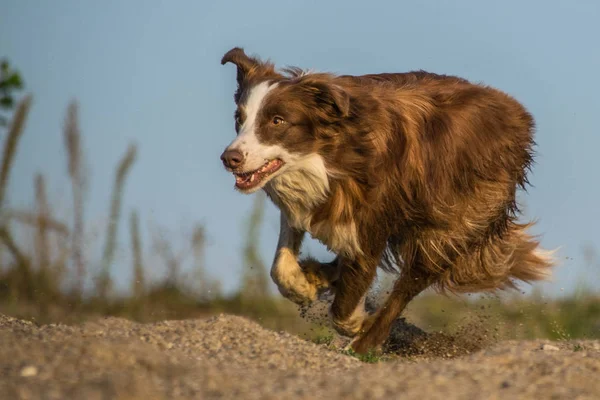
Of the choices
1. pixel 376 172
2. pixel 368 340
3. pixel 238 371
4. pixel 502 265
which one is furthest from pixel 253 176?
pixel 502 265

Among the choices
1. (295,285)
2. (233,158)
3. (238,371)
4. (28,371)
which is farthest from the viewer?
(295,285)

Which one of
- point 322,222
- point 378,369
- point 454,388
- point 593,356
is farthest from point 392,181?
point 454,388

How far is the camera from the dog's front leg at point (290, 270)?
7988mm

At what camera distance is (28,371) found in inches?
189

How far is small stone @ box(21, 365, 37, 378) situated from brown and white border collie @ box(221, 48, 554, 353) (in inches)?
99.1

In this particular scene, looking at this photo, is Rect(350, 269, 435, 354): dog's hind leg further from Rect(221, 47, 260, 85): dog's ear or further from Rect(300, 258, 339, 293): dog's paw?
Rect(221, 47, 260, 85): dog's ear

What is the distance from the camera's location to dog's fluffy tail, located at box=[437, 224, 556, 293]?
340 inches

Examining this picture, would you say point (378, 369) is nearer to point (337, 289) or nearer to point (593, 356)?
point (593, 356)

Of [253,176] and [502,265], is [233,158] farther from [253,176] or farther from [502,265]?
[502,265]

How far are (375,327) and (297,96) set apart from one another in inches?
75.0

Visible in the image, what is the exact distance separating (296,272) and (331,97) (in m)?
1.48

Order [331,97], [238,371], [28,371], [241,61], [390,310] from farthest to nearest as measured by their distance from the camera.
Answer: [390,310] → [241,61] → [331,97] → [238,371] → [28,371]

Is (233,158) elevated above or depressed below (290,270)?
above

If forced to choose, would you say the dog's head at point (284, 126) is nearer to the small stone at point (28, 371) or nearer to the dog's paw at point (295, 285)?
the dog's paw at point (295, 285)
